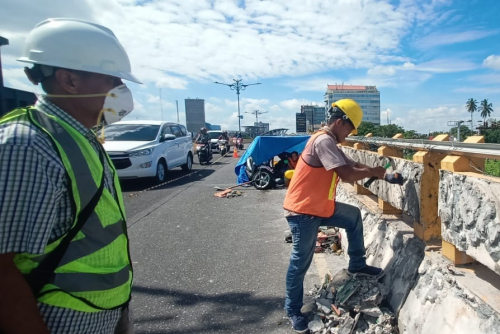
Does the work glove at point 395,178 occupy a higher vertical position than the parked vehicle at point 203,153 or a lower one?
higher

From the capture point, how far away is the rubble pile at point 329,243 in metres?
4.57

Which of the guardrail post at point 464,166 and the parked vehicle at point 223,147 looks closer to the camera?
the guardrail post at point 464,166

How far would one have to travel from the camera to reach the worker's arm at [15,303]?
111 cm

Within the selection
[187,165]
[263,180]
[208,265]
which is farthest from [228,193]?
[187,165]

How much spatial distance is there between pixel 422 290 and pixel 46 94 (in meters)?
2.48

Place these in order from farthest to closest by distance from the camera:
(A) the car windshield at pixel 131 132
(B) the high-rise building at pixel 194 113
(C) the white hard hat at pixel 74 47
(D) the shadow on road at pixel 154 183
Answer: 1. (B) the high-rise building at pixel 194 113
2. (A) the car windshield at pixel 131 132
3. (D) the shadow on road at pixel 154 183
4. (C) the white hard hat at pixel 74 47

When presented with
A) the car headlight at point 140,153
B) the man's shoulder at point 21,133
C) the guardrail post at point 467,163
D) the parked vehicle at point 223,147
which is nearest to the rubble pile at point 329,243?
the guardrail post at point 467,163

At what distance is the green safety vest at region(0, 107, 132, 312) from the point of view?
1.24m

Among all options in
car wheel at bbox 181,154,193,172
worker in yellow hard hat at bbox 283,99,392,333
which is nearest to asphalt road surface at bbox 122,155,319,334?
worker in yellow hard hat at bbox 283,99,392,333

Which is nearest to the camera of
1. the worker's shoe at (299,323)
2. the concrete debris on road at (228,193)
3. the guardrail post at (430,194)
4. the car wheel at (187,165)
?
the guardrail post at (430,194)

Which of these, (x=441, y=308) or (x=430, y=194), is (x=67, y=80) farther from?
Result: (x=430, y=194)

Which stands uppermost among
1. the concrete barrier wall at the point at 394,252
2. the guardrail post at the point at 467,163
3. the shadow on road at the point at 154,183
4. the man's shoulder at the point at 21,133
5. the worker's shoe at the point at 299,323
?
the man's shoulder at the point at 21,133

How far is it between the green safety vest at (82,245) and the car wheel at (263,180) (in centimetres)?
817

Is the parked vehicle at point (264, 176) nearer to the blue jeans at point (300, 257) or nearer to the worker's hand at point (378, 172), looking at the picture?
the blue jeans at point (300, 257)
